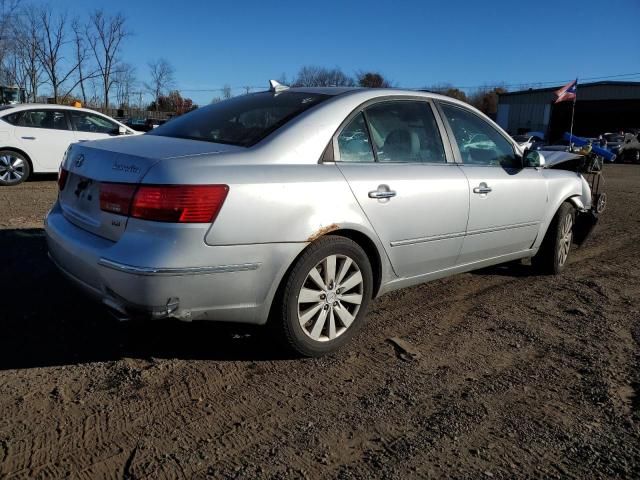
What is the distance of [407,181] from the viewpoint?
3.62 m

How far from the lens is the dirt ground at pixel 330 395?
2.37 meters

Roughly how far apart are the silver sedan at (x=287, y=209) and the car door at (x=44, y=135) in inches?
282

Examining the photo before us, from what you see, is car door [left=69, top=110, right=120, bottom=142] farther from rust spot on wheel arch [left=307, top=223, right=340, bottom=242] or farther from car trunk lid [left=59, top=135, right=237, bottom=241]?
rust spot on wheel arch [left=307, top=223, right=340, bottom=242]

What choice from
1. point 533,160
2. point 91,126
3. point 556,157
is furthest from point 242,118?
point 91,126

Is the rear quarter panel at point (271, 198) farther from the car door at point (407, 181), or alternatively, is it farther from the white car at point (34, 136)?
the white car at point (34, 136)

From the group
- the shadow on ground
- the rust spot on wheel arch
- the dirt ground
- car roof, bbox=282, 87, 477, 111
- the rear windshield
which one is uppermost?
car roof, bbox=282, 87, 477, 111

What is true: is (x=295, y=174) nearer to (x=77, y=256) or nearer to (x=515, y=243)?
(x=77, y=256)

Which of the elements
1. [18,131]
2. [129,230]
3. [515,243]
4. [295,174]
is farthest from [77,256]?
[18,131]

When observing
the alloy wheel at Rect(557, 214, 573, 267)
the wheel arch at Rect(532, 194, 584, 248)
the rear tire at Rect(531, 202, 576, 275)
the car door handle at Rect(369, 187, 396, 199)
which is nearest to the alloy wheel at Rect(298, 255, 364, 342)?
the car door handle at Rect(369, 187, 396, 199)

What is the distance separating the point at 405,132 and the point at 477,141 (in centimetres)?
87

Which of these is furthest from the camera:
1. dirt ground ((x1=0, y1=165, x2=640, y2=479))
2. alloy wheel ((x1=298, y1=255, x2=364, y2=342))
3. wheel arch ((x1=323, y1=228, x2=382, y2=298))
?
wheel arch ((x1=323, y1=228, x2=382, y2=298))

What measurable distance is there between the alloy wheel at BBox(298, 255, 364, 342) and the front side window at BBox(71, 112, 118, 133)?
8.79 m

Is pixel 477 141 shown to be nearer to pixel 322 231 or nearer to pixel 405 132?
pixel 405 132

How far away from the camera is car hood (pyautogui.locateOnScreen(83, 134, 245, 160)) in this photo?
9.66 feet
